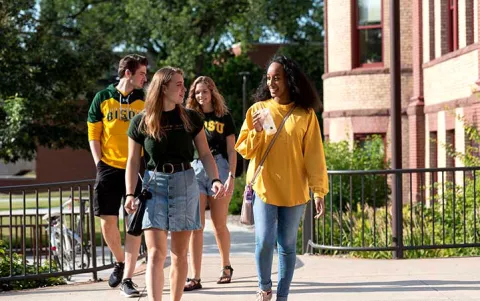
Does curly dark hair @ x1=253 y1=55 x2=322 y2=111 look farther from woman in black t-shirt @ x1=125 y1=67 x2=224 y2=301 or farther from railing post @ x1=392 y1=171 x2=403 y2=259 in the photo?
railing post @ x1=392 y1=171 x2=403 y2=259

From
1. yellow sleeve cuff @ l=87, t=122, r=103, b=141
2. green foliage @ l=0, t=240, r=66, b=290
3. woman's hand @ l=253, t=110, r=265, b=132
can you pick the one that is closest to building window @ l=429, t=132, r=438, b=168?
green foliage @ l=0, t=240, r=66, b=290

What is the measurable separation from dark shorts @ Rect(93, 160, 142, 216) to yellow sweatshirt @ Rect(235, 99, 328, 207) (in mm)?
1822

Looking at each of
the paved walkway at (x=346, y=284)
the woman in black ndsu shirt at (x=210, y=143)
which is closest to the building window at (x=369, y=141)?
the paved walkway at (x=346, y=284)

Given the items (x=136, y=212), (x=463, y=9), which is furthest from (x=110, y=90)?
(x=463, y=9)

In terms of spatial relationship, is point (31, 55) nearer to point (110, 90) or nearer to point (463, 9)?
point (463, 9)

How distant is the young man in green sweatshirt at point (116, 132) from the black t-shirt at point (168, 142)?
162 cm

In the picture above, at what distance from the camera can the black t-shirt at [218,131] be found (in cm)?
998

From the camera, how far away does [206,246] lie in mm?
22500

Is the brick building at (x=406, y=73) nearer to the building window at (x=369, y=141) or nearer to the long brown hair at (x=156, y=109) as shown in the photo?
the building window at (x=369, y=141)

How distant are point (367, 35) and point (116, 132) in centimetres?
1649

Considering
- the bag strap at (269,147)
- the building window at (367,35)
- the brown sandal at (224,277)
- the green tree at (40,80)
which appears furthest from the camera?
the building window at (367,35)

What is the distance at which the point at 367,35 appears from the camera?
2538cm

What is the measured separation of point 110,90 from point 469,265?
427cm

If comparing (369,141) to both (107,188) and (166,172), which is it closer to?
(107,188)
